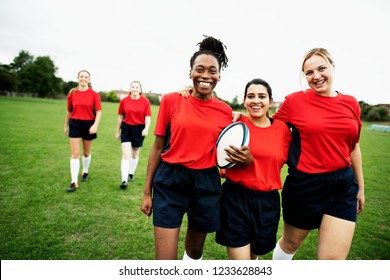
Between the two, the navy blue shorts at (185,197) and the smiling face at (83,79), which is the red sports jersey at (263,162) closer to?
the navy blue shorts at (185,197)

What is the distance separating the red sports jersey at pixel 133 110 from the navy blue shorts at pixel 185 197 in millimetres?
3878

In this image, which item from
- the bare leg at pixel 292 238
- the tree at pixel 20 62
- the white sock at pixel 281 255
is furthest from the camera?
the tree at pixel 20 62

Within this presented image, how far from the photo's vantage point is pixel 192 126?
7.36 feet

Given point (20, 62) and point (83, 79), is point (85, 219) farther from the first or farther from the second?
point (20, 62)

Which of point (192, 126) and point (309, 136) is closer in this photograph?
point (192, 126)

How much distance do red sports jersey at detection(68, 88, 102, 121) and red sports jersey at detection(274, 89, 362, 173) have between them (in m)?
4.43

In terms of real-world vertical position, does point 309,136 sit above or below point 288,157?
above

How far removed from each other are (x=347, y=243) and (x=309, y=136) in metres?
1.04

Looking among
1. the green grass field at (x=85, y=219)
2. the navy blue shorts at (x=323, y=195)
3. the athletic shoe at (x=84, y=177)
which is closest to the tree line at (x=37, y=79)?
the green grass field at (x=85, y=219)

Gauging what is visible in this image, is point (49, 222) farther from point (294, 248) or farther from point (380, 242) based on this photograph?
point (380, 242)

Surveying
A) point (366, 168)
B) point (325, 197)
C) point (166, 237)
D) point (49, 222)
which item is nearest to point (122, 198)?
point (49, 222)

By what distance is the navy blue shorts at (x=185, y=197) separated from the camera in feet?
7.32

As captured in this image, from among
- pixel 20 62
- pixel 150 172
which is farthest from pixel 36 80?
pixel 150 172

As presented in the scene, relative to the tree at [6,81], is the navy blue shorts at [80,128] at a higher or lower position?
lower
